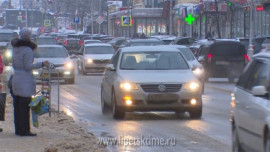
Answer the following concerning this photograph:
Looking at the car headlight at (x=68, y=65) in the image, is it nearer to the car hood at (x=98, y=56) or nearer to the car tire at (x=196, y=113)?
the car hood at (x=98, y=56)

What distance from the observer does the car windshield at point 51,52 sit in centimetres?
2927

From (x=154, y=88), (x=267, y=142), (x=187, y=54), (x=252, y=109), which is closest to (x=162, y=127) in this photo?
(x=154, y=88)

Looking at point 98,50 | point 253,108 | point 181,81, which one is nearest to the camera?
point 253,108

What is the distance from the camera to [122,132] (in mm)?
13320

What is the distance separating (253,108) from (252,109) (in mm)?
49

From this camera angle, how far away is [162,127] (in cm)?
1408

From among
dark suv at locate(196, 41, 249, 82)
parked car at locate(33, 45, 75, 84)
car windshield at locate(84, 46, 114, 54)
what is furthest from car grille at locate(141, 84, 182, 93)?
car windshield at locate(84, 46, 114, 54)

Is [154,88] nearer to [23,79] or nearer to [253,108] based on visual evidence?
[23,79]

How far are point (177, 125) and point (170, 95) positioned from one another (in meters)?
0.98

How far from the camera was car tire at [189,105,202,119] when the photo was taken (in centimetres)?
1562

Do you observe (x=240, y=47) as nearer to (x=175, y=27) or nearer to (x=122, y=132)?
(x=122, y=132)

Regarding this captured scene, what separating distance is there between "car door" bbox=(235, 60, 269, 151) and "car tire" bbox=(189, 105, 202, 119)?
5.79m

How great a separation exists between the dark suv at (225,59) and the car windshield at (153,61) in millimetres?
13769

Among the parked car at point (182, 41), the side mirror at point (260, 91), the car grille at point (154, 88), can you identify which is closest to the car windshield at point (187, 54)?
the car grille at point (154, 88)
